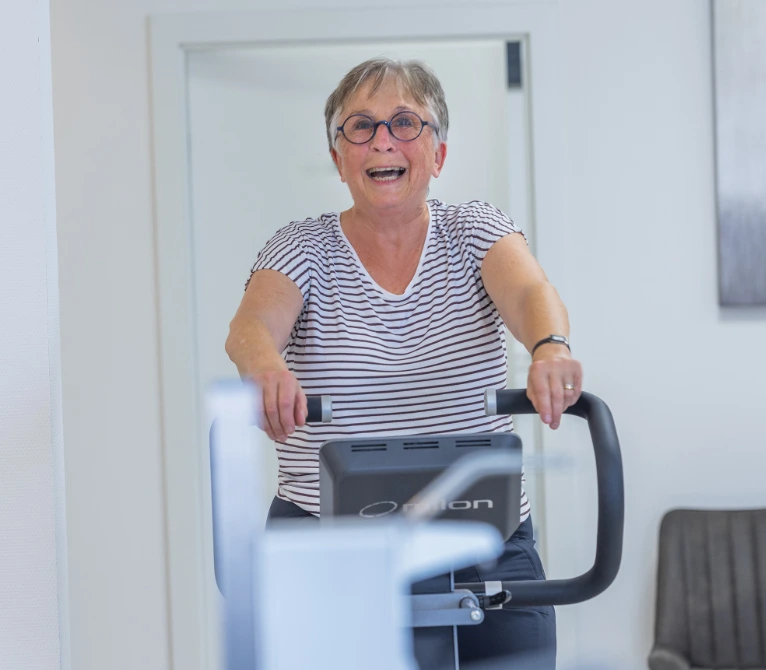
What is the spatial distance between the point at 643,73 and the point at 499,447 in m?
2.39

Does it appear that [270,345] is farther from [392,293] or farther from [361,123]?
[361,123]

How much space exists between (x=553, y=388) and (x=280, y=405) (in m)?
A: 0.30

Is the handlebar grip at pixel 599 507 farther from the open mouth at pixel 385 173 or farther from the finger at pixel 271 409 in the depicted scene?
the open mouth at pixel 385 173

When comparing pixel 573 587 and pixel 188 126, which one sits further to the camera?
pixel 188 126

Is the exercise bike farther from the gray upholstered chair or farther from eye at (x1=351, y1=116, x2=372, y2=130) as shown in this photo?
the gray upholstered chair

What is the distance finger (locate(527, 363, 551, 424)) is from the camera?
108cm

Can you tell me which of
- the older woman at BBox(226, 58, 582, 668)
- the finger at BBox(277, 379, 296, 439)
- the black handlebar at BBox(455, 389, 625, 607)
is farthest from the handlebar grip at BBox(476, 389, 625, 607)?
the finger at BBox(277, 379, 296, 439)

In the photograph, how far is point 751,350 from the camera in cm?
306

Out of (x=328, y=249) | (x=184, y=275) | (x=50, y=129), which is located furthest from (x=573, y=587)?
(x=184, y=275)

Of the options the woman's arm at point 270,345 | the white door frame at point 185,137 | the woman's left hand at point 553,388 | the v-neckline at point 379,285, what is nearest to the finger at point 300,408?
the woman's arm at point 270,345

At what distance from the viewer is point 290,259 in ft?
4.77

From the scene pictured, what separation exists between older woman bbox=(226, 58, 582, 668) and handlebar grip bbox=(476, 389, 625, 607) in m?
0.12

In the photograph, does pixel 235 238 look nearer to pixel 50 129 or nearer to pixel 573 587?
pixel 50 129

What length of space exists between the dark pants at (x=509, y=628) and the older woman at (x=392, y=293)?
0.44 feet
